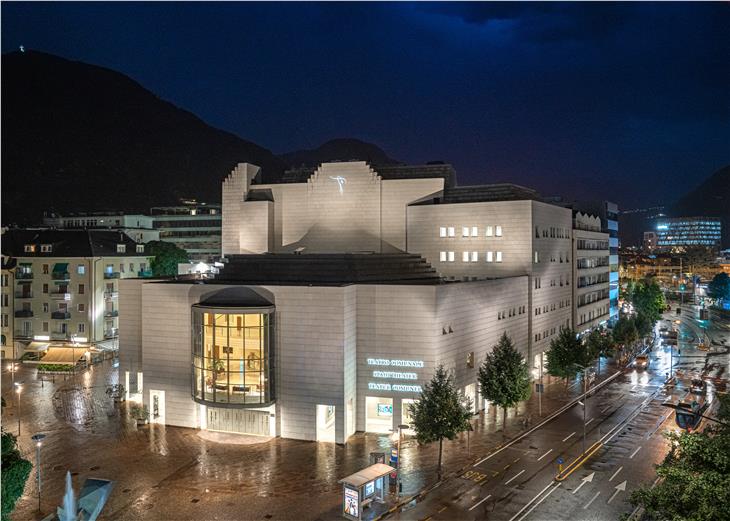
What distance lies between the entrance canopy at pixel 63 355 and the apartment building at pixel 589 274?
76.4 meters

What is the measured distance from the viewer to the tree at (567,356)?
62750 millimetres

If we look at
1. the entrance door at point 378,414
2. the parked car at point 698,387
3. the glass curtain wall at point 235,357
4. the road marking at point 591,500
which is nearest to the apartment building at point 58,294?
the glass curtain wall at point 235,357

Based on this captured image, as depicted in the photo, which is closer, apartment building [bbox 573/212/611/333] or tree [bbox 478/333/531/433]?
tree [bbox 478/333/531/433]

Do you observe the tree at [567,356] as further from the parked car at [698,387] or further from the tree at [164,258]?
the tree at [164,258]

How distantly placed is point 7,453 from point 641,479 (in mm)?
40221

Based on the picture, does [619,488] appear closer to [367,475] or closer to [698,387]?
[367,475]

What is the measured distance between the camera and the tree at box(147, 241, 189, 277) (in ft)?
321

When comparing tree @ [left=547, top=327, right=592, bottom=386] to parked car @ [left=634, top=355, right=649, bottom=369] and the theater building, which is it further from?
parked car @ [left=634, top=355, right=649, bottom=369]

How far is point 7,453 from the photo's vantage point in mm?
27406

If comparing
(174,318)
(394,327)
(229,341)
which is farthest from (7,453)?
(394,327)

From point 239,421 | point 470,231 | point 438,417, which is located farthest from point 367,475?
point 470,231

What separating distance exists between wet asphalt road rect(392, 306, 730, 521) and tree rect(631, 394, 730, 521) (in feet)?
43.8

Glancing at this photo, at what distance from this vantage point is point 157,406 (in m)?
52.3

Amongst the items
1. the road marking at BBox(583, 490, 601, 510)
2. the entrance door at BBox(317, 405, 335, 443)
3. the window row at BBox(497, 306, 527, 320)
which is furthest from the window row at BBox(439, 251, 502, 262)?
the road marking at BBox(583, 490, 601, 510)
